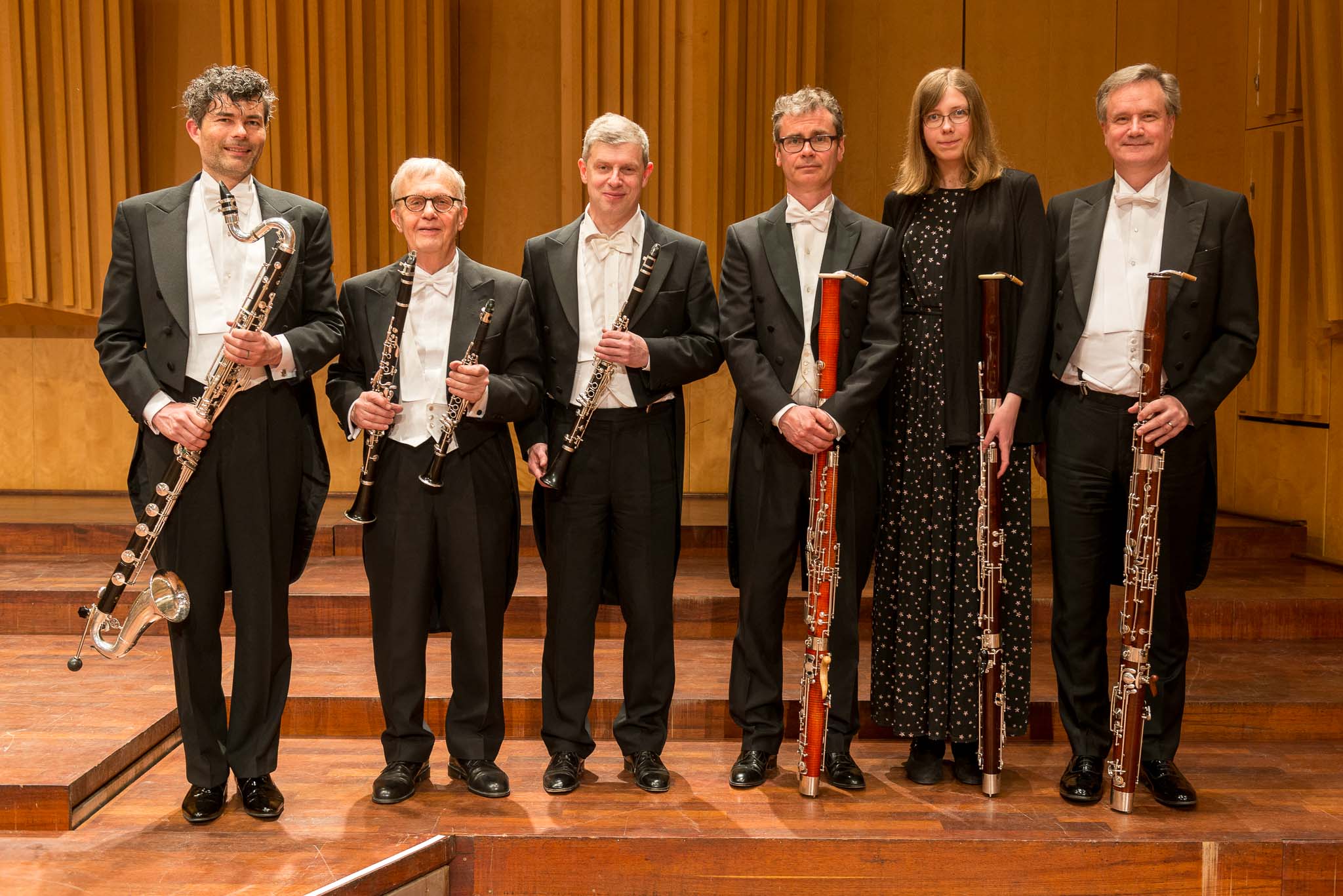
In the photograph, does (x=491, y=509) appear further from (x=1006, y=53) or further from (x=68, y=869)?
(x=1006, y=53)

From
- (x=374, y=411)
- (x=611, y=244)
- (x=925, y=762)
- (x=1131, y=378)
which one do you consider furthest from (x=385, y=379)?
(x=1131, y=378)

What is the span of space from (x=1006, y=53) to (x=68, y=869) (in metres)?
4.99

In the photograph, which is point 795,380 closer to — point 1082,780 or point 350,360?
point 350,360

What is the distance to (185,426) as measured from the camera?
8.14 ft

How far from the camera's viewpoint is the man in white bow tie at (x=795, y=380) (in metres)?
2.78

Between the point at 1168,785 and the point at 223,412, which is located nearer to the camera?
the point at 223,412

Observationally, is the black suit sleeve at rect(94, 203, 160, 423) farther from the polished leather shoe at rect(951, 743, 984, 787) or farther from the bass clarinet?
the polished leather shoe at rect(951, 743, 984, 787)

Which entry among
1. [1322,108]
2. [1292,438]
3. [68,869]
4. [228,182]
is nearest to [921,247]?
[228,182]

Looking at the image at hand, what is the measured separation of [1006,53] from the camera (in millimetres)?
5523

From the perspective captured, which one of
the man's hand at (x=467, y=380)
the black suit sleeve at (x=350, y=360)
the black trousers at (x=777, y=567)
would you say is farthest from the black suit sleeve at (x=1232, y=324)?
the black suit sleeve at (x=350, y=360)

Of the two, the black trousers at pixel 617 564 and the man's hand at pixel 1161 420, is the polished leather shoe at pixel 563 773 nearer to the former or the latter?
the black trousers at pixel 617 564

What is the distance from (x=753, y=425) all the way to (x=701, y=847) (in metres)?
0.98

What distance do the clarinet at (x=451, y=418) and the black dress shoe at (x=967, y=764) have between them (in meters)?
1.44

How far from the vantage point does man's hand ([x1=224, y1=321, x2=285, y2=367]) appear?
2457 millimetres
